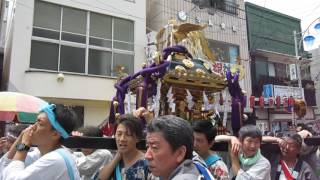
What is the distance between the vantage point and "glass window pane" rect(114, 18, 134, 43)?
14.0 metres

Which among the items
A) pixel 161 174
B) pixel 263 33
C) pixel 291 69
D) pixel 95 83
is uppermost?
pixel 263 33

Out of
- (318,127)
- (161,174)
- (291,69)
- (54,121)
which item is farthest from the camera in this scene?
(291,69)

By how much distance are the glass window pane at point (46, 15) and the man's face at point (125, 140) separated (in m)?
10.7

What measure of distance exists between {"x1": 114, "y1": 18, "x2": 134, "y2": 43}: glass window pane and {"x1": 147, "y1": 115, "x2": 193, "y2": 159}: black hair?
1235cm

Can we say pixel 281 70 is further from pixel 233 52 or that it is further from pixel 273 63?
pixel 233 52

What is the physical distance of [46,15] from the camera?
12.4 metres

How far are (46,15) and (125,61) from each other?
3629 millimetres

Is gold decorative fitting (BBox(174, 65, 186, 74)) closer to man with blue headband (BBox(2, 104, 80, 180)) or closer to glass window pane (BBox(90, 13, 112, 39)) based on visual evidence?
man with blue headband (BBox(2, 104, 80, 180))

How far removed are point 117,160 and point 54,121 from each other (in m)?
0.65

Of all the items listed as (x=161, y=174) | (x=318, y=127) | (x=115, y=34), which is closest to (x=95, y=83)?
(x=115, y=34)

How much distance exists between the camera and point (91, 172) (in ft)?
10.3

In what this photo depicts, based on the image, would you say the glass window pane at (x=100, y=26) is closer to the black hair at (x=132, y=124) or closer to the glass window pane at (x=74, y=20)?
the glass window pane at (x=74, y=20)

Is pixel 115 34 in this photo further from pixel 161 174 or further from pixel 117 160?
pixel 161 174

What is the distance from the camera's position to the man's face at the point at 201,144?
113 inches
